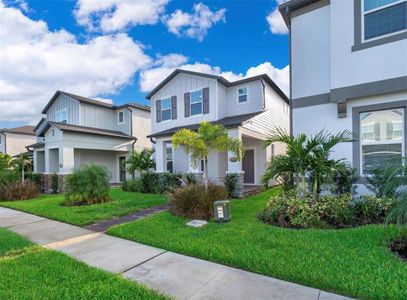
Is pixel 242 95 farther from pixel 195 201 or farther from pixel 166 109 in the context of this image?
pixel 195 201

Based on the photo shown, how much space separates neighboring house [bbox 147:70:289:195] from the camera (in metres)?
14.0

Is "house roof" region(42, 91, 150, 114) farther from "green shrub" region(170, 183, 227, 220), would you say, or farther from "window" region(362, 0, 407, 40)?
"window" region(362, 0, 407, 40)

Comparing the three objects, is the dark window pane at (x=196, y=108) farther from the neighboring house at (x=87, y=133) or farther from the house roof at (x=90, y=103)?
the house roof at (x=90, y=103)

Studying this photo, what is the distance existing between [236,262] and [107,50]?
11940 millimetres

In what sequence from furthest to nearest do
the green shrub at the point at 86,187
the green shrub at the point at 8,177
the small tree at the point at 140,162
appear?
the small tree at the point at 140,162, the green shrub at the point at 8,177, the green shrub at the point at 86,187

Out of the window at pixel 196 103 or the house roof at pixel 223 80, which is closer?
the house roof at pixel 223 80

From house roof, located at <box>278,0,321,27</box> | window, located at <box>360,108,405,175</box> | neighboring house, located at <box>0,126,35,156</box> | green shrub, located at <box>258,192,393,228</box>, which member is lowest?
green shrub, located at <box>258,192,393,228</box>

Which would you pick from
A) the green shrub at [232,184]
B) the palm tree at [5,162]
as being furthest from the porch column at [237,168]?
the palm tree at [5,162]

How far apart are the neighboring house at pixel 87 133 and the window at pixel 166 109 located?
4.73 m

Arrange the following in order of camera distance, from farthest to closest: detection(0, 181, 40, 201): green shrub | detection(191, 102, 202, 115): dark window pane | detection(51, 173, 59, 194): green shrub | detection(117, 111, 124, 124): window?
detection(117, 111, 124, 124): window, detection(51, 173, 59, 194): green shrub, detection(191, 102, 202, 115): dark window pane, detection(0, 181, 40, 201): green shrub

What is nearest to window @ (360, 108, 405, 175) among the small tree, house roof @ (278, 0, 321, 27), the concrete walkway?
house roof @ (278, 0, 321, 27)

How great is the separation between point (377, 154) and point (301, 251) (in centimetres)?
462

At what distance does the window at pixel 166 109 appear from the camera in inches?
640

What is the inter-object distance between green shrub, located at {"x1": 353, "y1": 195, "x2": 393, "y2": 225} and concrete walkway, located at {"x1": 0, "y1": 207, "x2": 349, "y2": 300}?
386 cm
